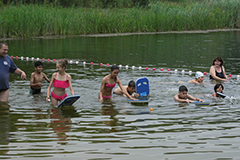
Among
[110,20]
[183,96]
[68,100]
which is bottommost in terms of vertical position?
[183,96]

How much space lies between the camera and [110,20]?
3309 centimetres

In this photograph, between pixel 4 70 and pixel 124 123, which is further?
pixel 4 70

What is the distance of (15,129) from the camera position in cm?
802

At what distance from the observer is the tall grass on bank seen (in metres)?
29.1

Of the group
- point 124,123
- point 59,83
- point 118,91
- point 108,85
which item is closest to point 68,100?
point 59,83

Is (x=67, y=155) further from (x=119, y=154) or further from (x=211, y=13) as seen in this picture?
(x=211, y=13)

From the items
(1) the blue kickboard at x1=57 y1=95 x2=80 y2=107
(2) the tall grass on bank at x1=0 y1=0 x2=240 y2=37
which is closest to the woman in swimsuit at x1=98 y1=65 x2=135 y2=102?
(1) the blue kickboard at x1=57 y1=95 x2=80 y2=107

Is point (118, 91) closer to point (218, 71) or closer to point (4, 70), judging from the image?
point (4, 70)

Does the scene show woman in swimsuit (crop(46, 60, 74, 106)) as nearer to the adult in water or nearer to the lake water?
the lake water

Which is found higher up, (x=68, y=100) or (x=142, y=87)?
(x=142, y=87)

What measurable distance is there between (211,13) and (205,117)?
3189 cm

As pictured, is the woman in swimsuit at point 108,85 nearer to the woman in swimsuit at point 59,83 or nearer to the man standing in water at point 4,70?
the woman in swimsuit at point 59,83

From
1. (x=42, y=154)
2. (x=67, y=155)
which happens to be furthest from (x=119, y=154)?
(x=42, y=154)

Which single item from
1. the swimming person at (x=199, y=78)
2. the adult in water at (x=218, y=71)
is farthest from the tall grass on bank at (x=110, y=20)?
the swimming person at (x=199, y=78)
